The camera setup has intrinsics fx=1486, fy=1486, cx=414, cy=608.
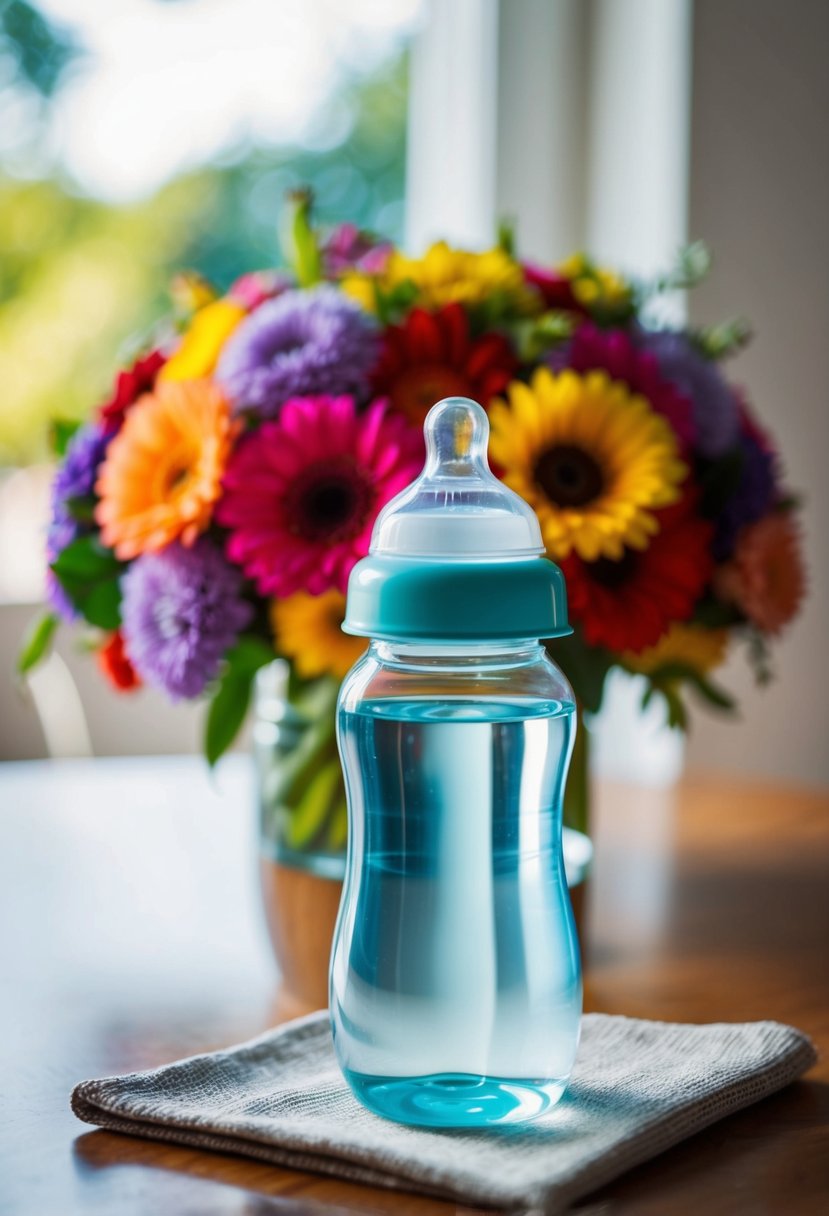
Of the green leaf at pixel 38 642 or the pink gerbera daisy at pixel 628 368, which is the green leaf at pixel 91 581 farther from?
the pink gerbera daisy at pixel 628 368

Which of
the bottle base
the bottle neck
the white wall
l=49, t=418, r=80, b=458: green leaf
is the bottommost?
the bottle base

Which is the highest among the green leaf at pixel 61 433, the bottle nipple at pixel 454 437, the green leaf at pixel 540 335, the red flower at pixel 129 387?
the green leaf at pixel 540 335

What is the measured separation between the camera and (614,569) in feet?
2.64

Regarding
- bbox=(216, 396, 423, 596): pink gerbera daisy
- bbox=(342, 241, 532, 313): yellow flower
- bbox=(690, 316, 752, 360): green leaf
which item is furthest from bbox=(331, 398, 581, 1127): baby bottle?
bbox=(690, 316, 752, 360): green leaf

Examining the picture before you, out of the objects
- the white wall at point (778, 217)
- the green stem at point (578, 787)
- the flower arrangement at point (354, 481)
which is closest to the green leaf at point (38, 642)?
the flower arrangement at point (354, 481)

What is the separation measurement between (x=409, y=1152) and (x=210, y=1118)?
0.29ft

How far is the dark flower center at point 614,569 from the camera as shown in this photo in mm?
797

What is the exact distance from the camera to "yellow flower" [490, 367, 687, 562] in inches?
29.8

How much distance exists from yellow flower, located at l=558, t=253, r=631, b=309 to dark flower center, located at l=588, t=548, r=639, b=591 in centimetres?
19

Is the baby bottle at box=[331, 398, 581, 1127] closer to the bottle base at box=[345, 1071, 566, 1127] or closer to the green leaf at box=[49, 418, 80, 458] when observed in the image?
the bottle base at box=[345, 1071, 566, 1127]

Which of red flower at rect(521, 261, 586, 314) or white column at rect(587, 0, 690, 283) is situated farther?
white column at rect(587, 0, 690, 283)

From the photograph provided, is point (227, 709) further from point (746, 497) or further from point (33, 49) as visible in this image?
point (33, 49)

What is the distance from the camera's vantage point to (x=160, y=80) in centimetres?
223

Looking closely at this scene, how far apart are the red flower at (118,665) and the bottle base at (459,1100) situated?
37 centimetres
